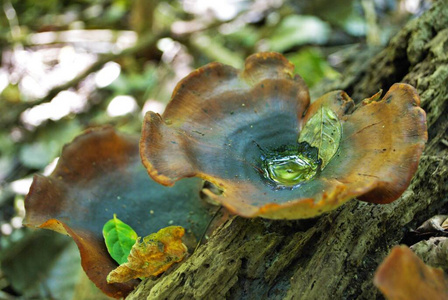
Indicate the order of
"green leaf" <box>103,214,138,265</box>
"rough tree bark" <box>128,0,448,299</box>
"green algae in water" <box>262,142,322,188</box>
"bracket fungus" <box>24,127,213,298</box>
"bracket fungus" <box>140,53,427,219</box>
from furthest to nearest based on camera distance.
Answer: "bracket fungus" <box>24,127,213,298</box>, "green leaf" <box>103,214,138,265</box>, "green algae in water" <box>262,142,322,188</box>, "rough tree bark" <box>128,0,448,299</box>, "bracket fungus" <box>140,53,427,219</box>

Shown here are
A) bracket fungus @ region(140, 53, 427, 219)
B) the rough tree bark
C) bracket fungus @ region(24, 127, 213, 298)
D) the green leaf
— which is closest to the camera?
bracket fungus @ region(140, 53, 427, 219)

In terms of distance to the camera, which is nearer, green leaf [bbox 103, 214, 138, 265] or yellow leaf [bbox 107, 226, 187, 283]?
yellow leaf [bbox 107, 226, 187, 283]

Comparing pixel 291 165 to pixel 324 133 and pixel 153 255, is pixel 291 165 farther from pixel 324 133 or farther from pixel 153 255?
pixel 153 255

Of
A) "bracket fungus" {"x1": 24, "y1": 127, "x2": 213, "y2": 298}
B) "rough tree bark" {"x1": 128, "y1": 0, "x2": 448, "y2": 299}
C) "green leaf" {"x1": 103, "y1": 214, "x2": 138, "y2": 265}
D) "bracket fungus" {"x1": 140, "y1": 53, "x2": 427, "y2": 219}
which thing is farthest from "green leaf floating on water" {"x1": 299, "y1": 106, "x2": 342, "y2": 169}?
"green leaf" {"x1": 103, "y1": 214, "x2": 138, "y2": 265}

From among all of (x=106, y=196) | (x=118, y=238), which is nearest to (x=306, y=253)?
(x=118, y=238)

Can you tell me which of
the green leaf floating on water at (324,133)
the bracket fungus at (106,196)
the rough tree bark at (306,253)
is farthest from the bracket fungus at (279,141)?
the bracket fungus at (106,196)

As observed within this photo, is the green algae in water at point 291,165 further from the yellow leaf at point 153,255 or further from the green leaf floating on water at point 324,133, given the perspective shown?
the yellow leaf at point 153,255

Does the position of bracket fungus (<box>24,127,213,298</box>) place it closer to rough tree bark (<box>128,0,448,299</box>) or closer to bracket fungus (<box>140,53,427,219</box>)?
rough tree bark (<box>128,0,448,299</box>)
